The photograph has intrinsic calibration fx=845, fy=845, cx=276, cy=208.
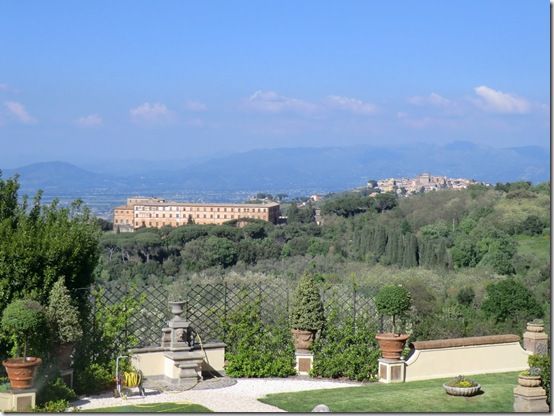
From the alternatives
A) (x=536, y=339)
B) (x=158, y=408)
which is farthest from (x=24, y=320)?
(x=536, y=339)

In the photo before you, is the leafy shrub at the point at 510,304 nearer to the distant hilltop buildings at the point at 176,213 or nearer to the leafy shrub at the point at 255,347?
the leafy shrub at the point at 255,347

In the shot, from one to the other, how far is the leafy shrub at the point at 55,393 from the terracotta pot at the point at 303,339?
288 cm

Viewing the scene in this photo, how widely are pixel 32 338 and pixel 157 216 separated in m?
84.4

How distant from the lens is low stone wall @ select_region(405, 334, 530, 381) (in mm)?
10305

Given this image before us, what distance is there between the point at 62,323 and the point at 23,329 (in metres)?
0.82

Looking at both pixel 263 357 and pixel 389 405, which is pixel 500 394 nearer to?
pixel 389 405

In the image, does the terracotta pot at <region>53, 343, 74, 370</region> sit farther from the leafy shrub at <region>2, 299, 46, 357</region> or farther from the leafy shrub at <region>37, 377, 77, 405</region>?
the leafy shrub at <region>2, 299, 46, 357</region>

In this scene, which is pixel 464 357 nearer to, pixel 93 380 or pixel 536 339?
pixel 536 339

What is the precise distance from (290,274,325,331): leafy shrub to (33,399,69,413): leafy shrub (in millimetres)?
3179

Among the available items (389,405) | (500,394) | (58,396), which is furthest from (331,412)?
(58,396)

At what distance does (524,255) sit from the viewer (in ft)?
133

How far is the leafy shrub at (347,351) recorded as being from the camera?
33.9 feet

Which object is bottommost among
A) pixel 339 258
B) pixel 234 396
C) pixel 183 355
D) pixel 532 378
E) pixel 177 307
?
pixel 339 258

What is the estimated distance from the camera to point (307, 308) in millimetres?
10484
